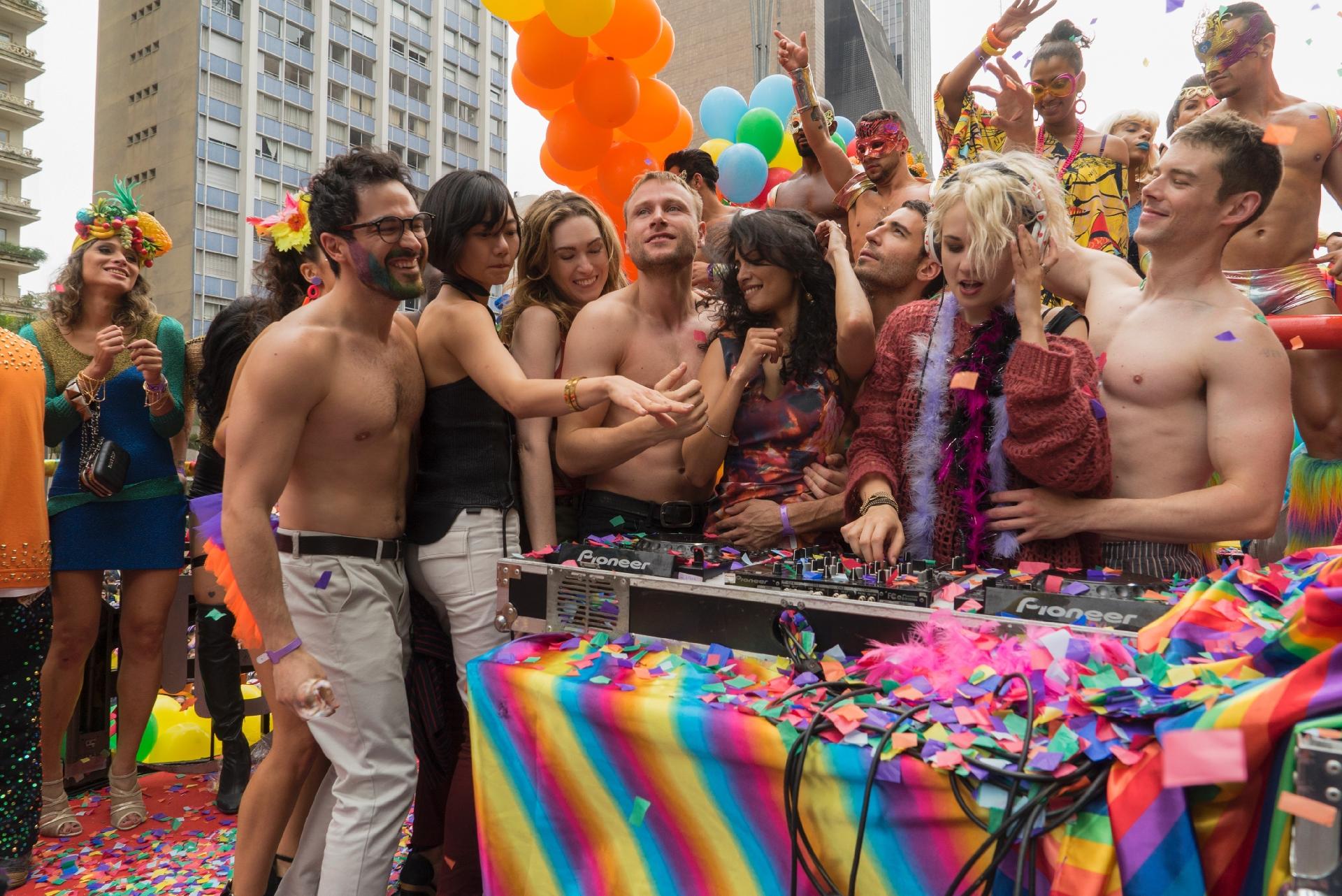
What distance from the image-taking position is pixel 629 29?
4.74 metres

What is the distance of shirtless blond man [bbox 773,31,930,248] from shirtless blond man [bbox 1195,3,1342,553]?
1.17m

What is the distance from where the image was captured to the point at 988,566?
6.15ft

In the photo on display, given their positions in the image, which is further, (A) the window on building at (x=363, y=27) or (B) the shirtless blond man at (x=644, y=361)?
(A) the window on building at (x=363, y=27)

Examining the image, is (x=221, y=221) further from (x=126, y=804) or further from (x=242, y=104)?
(x=126, y=804)

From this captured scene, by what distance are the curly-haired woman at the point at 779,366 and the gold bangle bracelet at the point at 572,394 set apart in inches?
15.0

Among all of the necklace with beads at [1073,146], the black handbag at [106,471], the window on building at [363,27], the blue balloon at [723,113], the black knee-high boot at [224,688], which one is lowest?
the black knee-high boot at [224,688]

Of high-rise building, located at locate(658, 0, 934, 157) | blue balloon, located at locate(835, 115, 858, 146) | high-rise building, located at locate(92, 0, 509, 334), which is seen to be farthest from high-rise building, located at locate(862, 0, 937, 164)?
blue balloon, located at locate(835, 115, 858, 146)

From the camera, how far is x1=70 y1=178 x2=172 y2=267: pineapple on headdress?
3.28 meters

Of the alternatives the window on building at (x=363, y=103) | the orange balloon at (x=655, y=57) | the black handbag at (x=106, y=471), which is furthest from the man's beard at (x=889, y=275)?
the window on building at (x=363, y=103)

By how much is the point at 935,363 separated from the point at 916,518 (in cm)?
38

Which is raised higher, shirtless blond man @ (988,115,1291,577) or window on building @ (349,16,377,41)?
window on building @ (349,16,377,41)

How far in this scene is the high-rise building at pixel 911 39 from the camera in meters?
32.3

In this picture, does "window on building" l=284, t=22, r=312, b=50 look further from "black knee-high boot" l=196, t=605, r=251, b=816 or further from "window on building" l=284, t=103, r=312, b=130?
"black knee-high boot" l=196, t=605, r=251, b=816

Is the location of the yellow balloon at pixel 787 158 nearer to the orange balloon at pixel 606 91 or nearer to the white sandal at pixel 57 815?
the orange balloon at pixel 606 91
